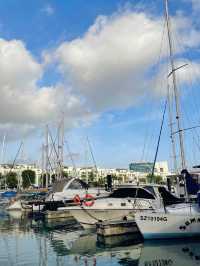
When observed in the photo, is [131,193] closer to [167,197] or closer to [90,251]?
[167,197]

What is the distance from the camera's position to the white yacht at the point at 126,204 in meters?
25.6

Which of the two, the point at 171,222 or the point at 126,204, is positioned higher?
the point at 126,204

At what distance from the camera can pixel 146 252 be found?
1866cm

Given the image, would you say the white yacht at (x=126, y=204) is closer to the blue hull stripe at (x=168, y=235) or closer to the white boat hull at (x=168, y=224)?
the blue hull stripe at (x=168, y=235)

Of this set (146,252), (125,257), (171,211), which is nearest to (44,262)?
(125,257)

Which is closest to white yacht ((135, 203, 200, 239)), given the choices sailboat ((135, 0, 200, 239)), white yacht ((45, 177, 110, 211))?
sailboat ((135, 0, 200, 239))

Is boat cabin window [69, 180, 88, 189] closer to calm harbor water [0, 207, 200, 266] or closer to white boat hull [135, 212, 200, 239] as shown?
calm harbor water [0, 207, 200, 266]

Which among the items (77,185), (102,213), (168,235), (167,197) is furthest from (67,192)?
(168,235)

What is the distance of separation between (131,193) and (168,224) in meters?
6.23

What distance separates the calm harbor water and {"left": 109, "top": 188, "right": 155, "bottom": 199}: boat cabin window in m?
3.28

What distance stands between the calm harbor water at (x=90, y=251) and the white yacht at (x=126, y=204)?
56.7 inches

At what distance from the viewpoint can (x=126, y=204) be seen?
2575 cm

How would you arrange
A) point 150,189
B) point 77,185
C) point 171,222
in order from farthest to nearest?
point 77,185
point 150,189
point 171,222

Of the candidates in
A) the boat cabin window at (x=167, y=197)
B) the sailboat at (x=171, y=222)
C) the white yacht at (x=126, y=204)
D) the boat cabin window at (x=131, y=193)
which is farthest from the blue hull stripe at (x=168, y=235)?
the boat cabin window at (x=131, y=193)
